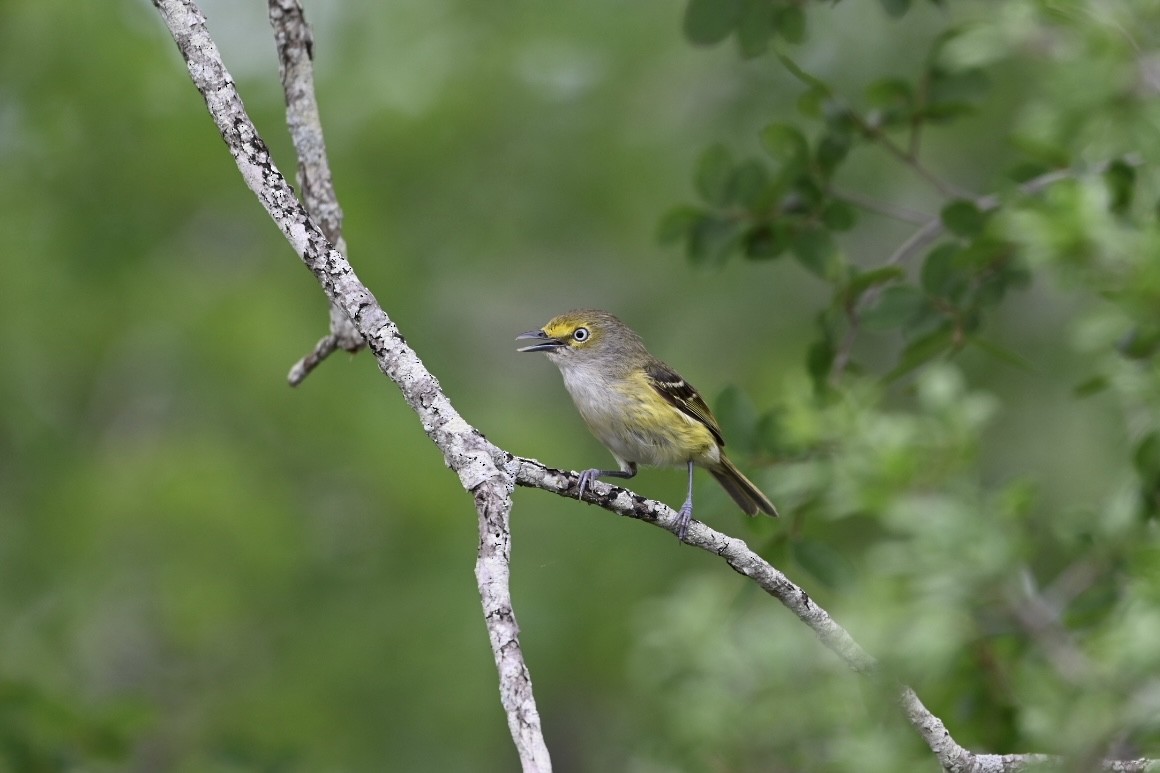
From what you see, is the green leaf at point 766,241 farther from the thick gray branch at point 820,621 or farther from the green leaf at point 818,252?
the thick gray branch at point 820,621

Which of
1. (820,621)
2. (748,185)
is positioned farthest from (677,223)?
(820,621)

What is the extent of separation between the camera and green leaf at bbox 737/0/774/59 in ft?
17.8

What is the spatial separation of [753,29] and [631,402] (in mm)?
2150

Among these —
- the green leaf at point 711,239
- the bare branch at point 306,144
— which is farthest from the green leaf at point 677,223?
the bare branch at point 306,144

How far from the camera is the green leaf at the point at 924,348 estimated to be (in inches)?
199

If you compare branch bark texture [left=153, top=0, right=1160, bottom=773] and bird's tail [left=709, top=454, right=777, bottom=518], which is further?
bird's tail [left=709, top=454, right=777, bottom=518]

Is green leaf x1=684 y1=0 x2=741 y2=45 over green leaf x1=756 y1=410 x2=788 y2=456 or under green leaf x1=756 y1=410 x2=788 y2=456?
over

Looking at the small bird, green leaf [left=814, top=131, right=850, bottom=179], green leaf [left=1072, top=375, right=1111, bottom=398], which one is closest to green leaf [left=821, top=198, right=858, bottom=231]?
green leaf [left=814, top=131, right=850, bottom=179]

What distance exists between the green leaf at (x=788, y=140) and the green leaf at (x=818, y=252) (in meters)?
0.31

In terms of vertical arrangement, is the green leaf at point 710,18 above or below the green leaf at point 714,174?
above

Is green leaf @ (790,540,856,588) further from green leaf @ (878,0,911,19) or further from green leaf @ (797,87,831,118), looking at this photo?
green leaf @ (878,0,911,19)

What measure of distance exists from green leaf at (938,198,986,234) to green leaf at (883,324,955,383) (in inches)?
15.5

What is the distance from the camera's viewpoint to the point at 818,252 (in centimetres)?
547

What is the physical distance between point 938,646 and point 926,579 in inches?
8.1
